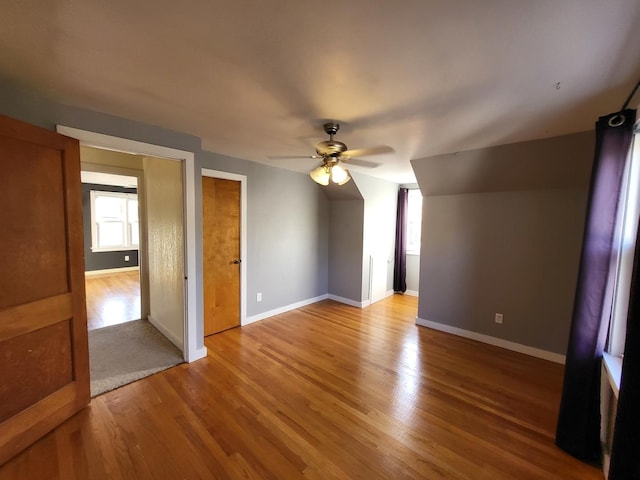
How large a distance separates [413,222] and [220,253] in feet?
12.6

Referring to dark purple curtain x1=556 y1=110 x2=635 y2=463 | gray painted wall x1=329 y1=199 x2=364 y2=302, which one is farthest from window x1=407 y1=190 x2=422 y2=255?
dark purple curtain x1=556 y1=110 x2=635 y2=463

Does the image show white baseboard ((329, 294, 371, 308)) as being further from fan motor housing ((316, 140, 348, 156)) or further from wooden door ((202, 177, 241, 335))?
fan motor housing ((316, 140, 348, 156))

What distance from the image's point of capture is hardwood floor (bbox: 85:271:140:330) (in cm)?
393

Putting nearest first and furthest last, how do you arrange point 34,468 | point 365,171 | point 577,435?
point 34,468 → point 577,435 → point 365,171

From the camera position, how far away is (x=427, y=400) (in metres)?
2.23

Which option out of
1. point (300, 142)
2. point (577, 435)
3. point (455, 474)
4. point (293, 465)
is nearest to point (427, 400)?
point (455, 474)

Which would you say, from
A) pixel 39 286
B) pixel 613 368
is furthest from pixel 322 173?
pixel 613 368

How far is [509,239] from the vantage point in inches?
124

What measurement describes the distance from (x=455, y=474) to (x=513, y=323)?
2.22 metres

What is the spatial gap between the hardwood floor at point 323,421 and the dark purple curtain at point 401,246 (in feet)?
7.76

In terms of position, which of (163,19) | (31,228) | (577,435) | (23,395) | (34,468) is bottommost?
(34,468)

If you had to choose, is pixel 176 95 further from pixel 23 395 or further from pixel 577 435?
pixel 577 435

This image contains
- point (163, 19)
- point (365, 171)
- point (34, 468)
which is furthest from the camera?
point (365, 171)

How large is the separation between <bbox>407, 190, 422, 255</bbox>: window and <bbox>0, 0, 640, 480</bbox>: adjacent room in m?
1.70
